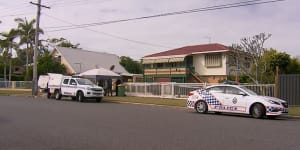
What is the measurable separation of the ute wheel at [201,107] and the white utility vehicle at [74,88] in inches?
396

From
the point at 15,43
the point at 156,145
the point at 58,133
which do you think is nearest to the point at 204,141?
the point at 156,145

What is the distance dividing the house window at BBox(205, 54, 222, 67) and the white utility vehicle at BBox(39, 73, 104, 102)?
17.5 m

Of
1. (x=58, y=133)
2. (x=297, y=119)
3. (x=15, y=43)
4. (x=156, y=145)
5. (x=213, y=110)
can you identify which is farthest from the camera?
(x=15, y=43)

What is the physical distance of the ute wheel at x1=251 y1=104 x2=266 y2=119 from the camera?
49.2ft

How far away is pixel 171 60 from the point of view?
1671 inches

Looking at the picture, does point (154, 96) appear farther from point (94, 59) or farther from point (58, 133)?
point (94, 59)

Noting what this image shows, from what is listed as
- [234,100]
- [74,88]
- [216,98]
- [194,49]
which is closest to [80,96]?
[74,88]

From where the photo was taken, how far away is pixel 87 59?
51250mm

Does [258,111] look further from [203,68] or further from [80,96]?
[203,68]

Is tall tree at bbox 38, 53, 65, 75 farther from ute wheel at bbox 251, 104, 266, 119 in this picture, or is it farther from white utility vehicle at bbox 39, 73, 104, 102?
ute wheel at bbox 251, 104, 266, 119

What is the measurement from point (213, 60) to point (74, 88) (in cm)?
1904

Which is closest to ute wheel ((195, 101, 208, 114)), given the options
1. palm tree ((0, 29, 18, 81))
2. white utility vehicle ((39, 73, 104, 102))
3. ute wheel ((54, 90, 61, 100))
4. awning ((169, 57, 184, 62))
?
white utility vehicle ((39, 73, 104, 102))

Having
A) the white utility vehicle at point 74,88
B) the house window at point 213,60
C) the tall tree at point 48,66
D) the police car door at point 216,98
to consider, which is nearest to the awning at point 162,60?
the house window at point 213,60

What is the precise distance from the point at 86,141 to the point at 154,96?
21.4 meters
